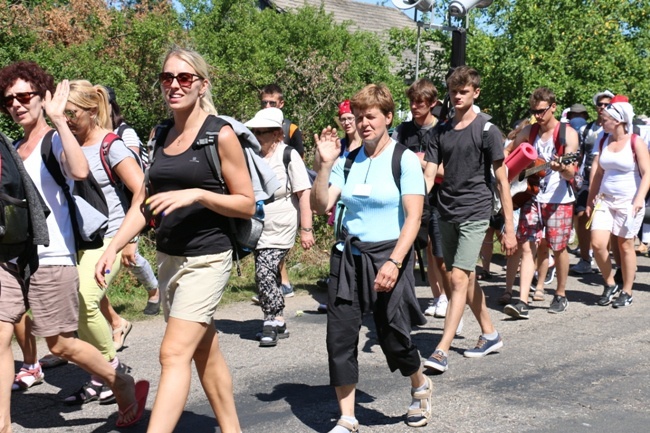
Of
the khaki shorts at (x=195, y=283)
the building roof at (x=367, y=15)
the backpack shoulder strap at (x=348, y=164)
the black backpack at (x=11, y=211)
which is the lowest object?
the khaki shorts at (x=195, y=283)

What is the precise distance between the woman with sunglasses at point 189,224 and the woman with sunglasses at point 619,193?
535 centimetres

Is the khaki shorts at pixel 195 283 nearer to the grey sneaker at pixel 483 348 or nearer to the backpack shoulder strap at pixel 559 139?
the grey sneaker at pixel 483 348

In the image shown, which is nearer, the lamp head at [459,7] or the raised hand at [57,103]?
the raised hand at [57,103]

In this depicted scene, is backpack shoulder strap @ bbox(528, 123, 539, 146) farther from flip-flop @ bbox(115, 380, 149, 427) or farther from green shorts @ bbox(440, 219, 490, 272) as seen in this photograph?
flip-flop @ bbox(115, 380, 149, 427)

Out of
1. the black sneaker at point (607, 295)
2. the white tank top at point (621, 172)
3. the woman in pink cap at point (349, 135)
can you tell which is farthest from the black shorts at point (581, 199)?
the woman in pink cap at point (349, 135)

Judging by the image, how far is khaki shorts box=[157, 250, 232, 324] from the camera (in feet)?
13.7

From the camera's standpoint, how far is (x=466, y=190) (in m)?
6.55

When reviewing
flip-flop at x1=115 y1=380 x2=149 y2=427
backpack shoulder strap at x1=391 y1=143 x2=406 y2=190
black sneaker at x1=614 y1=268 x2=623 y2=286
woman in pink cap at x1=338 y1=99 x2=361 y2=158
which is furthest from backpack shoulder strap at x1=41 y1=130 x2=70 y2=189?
black sneaker at x1=614 y1=268 x2=623 y2=286

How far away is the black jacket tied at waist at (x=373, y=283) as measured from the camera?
15.9 feet

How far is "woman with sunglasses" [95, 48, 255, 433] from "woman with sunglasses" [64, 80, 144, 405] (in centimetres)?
89

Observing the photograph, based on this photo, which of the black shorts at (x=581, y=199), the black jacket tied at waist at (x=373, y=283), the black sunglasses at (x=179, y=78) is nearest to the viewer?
the black sunglasses at (x=179, y=78)

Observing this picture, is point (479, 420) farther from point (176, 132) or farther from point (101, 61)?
point (101, 61)

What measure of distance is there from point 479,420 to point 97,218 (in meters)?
2.43

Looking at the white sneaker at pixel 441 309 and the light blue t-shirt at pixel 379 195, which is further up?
the light blue t-shirt at pixel 379 195
